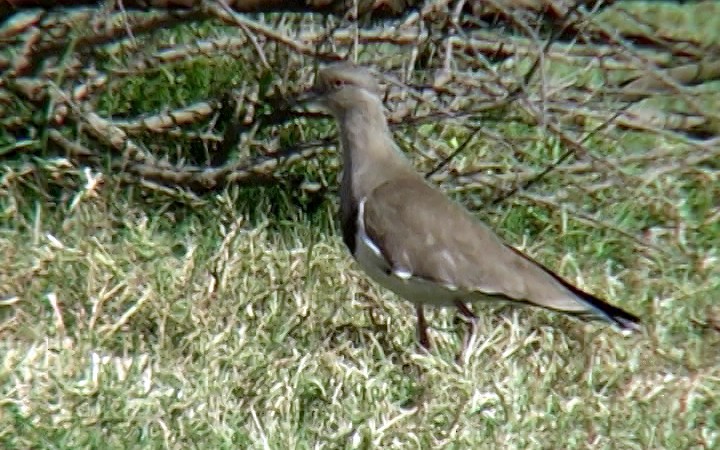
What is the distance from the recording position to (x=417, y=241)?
18.5 feet

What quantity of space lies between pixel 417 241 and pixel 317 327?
0.45m

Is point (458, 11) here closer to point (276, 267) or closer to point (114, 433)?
point (276, 267)

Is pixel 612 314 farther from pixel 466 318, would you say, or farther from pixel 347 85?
pixel 347 85

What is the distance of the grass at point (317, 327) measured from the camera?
4891 mm

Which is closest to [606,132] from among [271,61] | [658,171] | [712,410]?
[658,171]

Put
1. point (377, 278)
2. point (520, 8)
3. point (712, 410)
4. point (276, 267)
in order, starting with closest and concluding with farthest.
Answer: point (712, 410) → point (377, 278) → point (276, 267) → point (520, 8)

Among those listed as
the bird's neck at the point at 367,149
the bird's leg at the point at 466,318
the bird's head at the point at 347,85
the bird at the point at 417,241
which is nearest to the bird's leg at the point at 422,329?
the bird at the point at 417,241

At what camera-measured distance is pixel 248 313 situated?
569cm

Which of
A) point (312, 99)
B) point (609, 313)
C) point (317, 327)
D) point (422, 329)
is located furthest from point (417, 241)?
point (312, 99)

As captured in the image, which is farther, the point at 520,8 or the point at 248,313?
the point at 520,8

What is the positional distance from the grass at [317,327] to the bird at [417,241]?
18 centimetres

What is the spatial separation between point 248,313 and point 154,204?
1.09 meters

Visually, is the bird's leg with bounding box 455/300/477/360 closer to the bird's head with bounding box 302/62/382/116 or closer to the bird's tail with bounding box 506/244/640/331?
the bird's tail with bounding box 506/244/640/331

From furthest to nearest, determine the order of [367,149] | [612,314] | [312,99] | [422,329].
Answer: [312,99], [367,149], [422,329], [612,314]
